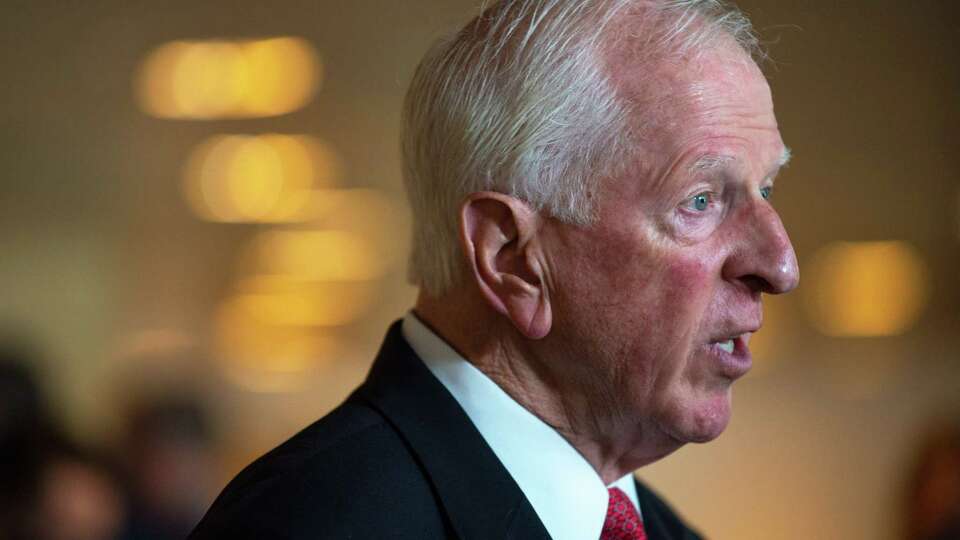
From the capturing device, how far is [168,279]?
159 inches

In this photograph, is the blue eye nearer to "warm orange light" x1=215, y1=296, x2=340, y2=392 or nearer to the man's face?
the man's face

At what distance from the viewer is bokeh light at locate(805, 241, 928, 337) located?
3.97m

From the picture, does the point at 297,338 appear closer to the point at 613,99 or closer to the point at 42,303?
the point at 42,303

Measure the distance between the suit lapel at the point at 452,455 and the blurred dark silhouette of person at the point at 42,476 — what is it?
2868 millimetres

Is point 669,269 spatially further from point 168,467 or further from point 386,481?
point 168,467

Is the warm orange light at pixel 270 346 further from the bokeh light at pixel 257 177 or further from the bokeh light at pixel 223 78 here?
the bokeh light at pixel 223 78

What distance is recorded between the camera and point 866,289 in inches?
157

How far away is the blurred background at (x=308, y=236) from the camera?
3.96 meters

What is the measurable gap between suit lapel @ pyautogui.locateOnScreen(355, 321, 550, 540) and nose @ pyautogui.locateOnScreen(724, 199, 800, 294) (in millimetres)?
290

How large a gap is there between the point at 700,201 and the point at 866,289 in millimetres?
3042

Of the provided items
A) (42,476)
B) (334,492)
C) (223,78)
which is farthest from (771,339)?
(334,492)

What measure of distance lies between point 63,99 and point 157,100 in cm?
32

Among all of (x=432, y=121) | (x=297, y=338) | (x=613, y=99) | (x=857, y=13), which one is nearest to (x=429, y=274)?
(x=432, y=121)

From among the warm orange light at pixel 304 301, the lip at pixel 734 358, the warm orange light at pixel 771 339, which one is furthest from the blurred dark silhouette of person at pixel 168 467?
the lip at pixel 734 358
